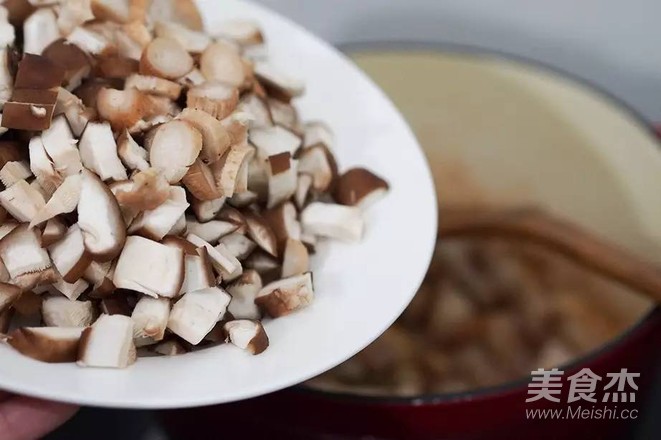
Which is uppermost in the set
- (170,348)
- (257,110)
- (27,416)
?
(257,110)

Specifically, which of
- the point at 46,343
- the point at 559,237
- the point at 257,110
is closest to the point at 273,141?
the point at 257,110

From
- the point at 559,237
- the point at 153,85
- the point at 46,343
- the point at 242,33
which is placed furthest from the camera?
the point at 559,237

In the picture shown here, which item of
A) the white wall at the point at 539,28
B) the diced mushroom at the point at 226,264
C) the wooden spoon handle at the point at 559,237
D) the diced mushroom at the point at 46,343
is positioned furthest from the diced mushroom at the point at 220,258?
the white wall at the point at 539,28

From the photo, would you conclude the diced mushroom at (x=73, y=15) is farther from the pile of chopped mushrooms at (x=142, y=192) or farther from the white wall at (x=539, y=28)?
the white wall at (x=539, y=28)

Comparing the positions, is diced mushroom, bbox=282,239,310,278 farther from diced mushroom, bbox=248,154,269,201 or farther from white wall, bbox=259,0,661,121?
white wall, bbox=259,0,661,121

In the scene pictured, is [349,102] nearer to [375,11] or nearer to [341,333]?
[341,333]

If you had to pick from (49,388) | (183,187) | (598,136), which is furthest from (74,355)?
(598,136)

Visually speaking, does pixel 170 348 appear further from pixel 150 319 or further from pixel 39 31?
pixel 39 31
